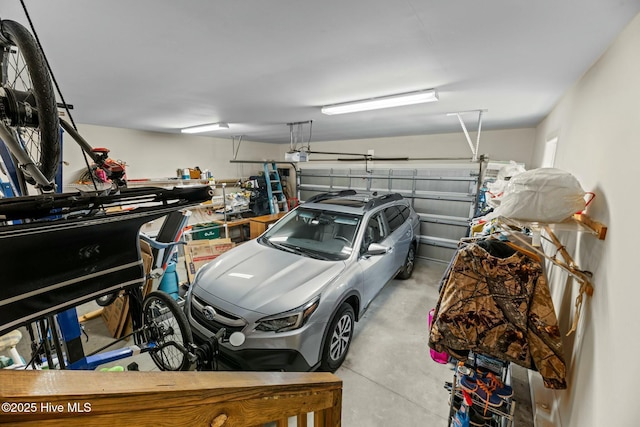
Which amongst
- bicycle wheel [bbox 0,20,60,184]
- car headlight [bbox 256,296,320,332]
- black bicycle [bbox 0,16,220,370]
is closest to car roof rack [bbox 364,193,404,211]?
car headlight [bbox 256,296,320,332]

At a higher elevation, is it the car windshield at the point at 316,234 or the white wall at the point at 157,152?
the white wall at the point at 157,152

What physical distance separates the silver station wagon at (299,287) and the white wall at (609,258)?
4.86 feet

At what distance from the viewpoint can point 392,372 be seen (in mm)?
2379

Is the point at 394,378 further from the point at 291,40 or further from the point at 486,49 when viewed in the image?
the point at 291,40

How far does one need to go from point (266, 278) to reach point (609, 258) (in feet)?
6.92

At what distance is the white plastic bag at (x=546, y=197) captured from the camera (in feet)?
3.83

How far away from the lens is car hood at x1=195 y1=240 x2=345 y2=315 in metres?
2.04

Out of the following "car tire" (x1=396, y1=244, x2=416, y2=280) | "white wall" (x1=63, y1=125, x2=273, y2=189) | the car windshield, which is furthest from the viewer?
"white wall" (x1=63, y1=125, x2=273, y2=189)

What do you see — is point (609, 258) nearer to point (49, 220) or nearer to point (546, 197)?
point (546, 197)

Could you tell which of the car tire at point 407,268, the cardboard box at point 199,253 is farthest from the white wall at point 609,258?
the cardboard box at point 199,253

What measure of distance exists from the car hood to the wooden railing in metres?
1.26

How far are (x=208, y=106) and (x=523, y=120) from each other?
4.33 meters

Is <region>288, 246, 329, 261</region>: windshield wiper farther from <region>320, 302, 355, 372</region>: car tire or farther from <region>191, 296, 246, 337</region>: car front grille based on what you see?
<region>191, 296, 246, 337</region>: car front grille

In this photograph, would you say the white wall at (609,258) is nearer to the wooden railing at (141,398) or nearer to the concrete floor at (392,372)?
the concrete floor at (392,372)
